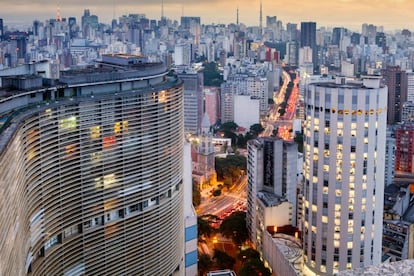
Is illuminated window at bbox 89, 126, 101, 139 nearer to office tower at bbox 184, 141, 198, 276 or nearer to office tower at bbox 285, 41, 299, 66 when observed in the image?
office tower at bbox 184, 141, 198, 276

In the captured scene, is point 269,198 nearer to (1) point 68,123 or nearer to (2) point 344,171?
(2) point 344,171

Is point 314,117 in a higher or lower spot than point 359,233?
higher

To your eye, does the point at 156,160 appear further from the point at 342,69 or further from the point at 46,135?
the point at 342,69

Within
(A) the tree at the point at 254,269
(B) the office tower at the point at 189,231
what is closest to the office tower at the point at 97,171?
(B) the office tower at the point at 189,231

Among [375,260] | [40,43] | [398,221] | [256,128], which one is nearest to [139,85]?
[375,260]

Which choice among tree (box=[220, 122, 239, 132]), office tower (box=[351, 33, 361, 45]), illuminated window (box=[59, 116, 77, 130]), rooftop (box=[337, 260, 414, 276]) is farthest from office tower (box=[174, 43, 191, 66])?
rooftop (box=[337, 260, 414, 276])

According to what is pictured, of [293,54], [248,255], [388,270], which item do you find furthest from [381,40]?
[388,270]
